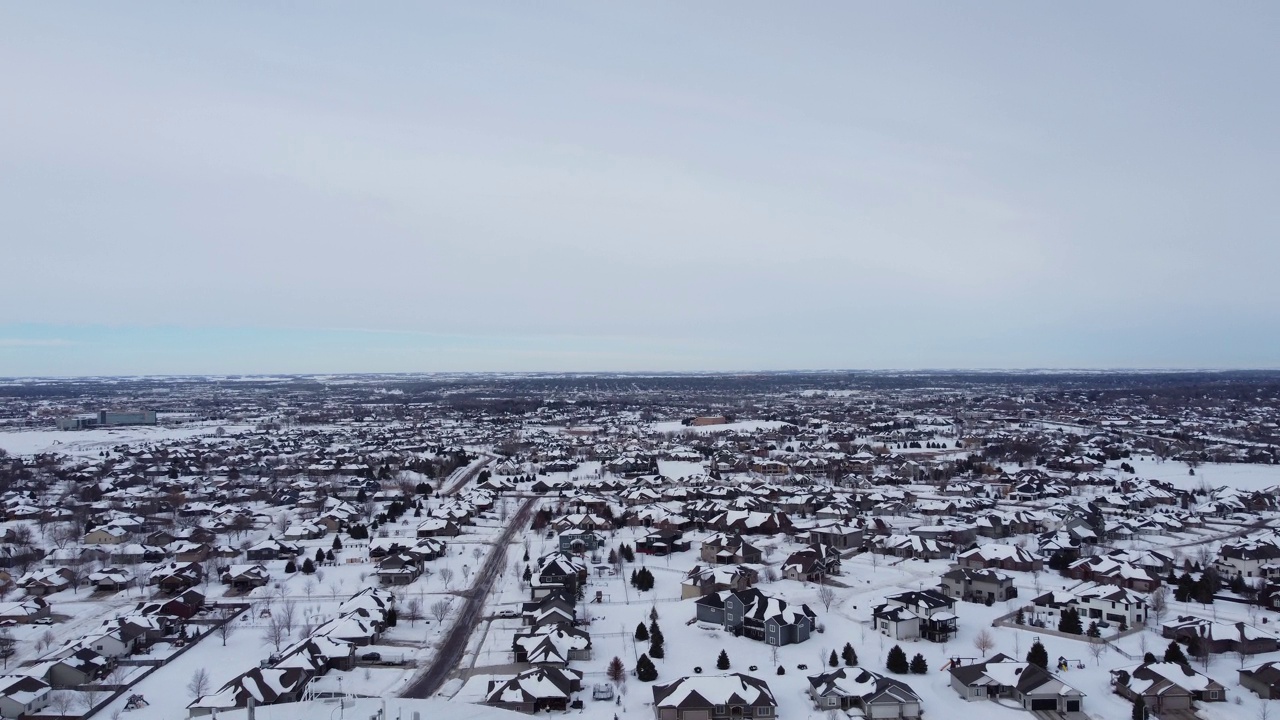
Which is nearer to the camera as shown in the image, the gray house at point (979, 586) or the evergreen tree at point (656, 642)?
the evergreen tree at point (656, 642)

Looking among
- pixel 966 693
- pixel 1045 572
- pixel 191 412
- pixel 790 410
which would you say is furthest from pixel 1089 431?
pixel 191 412

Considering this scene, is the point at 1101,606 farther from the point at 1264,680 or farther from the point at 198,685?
the point at 198,685

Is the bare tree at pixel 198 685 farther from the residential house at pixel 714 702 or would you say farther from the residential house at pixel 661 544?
the residential house at pixel 661 544

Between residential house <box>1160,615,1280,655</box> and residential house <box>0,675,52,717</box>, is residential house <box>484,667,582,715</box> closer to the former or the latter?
residential house <box>0,675,52,717</box>

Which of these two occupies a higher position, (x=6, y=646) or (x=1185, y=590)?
(x=1185, y=590)

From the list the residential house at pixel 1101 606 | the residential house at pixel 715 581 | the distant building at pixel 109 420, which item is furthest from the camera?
the distant building at pixel 109 420

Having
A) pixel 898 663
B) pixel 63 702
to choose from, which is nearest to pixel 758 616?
pixel 898 663

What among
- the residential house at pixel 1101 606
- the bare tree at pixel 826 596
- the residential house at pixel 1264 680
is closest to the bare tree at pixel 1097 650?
the residential house at pixel 1101 606
